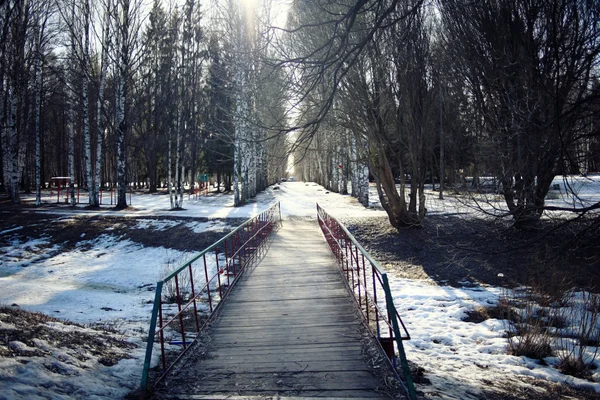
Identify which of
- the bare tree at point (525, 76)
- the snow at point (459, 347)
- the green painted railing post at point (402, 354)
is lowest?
the snow at point (459, 347)

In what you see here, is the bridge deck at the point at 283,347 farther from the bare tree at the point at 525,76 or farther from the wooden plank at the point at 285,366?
the bare tree at the point at 525,76

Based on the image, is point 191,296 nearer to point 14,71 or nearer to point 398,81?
point 398,81

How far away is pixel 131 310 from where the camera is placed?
8.68m

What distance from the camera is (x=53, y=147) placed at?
148 feet

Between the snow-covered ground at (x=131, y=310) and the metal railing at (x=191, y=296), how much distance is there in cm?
38

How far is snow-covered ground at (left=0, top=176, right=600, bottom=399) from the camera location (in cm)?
404

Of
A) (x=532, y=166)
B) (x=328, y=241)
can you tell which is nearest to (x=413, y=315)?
(x=532, y=166)

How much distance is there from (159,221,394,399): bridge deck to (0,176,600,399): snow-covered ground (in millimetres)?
727

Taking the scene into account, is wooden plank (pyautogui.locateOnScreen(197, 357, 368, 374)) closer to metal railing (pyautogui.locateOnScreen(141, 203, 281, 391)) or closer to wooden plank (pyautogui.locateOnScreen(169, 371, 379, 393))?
wooden plank (pyautogui.locateOnScreen(169, 371, 379, 393))

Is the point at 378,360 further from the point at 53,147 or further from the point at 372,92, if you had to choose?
the point at 53,147

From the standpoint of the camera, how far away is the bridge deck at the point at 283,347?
149 inches

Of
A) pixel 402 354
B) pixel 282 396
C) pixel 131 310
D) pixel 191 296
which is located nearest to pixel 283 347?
pixel 282 396

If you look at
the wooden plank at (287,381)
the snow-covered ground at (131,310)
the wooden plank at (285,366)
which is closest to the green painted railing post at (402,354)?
the wooden plank at (287,381)

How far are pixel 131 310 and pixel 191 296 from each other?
1390mm
